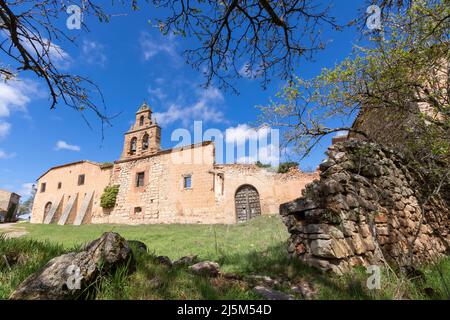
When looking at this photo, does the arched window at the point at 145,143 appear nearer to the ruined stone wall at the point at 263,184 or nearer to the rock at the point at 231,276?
the ruined stone wall at the point at 263,184

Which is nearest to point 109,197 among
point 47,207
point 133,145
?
point 133,145

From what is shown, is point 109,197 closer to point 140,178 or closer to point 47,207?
point 140,178

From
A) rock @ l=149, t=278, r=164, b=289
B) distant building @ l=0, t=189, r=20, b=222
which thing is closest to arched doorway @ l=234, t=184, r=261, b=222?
rock @ l=149, t=278, r=164, b=289

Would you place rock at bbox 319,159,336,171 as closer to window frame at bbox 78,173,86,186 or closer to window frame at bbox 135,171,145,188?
window frame at bbox 135,171,145,188

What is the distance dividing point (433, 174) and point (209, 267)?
20.9 feet

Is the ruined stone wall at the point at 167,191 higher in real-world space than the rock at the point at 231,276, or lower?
higher

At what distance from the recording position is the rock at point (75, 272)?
2.07 metres

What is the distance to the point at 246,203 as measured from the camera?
59.7ft

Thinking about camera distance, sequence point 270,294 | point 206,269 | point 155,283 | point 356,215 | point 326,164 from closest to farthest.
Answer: point 155,283 → point 270,294 → point 206,269 → point 356,215 → point 326,164

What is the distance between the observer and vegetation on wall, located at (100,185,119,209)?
70.1 feet

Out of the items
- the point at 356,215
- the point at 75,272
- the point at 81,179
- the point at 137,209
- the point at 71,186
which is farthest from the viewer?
the point at 71,186

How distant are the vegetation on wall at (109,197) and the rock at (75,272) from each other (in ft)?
67.5

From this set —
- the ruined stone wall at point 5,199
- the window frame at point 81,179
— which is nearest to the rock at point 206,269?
the window frame at point 81,179

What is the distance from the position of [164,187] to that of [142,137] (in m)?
5.39
